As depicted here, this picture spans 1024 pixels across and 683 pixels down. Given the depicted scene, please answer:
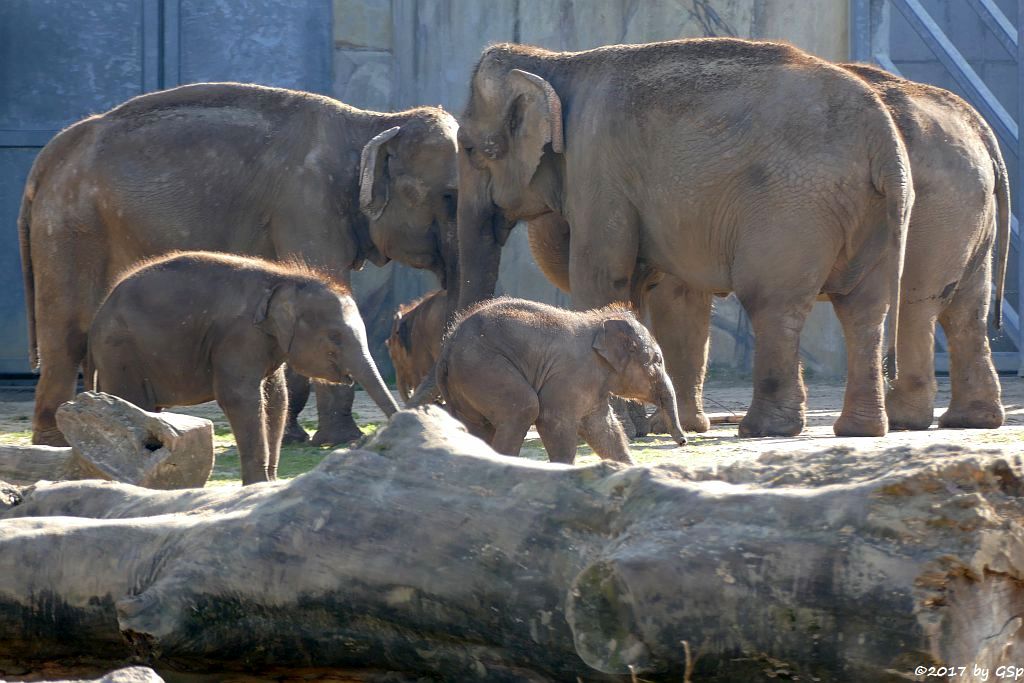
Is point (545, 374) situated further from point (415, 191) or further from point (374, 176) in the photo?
point (415, 191)

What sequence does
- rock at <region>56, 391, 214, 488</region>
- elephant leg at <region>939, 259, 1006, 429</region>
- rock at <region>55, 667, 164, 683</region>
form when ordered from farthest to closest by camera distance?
1. elephant leg at <region>939, 259, 1006, 429</region>
2. rock at <region>56, 391, 214, 488</region>
3. rock at <region>55, 667, 164, 683</region>

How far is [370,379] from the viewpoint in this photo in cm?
582

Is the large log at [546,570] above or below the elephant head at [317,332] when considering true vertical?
above

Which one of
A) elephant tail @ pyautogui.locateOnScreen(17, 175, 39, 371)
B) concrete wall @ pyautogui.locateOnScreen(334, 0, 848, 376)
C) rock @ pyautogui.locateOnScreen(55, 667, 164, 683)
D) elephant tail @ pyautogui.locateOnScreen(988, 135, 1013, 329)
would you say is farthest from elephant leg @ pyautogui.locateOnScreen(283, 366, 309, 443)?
rock @ pyautogui.locateOnScreen(55, 667, 164, 683)

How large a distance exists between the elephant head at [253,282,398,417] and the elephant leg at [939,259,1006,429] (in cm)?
336

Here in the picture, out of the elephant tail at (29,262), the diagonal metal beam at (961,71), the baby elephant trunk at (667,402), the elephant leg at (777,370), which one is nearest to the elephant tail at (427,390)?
the baby elephant trunk at (667,402)

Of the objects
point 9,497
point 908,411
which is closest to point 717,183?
point 908,411

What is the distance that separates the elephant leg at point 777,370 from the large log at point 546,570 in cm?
384

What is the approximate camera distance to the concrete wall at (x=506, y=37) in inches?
492

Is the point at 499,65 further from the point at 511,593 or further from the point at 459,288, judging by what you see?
the point at 511,593

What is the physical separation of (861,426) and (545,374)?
6.13 ft

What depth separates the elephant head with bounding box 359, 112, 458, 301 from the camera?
819cm

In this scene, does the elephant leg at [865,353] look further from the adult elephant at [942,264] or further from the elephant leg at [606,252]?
the elephant leg at [606,252]

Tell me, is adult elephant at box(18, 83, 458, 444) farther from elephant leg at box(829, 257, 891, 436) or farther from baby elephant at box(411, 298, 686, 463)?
baby elephant at box(411, 298, 686, 463)
